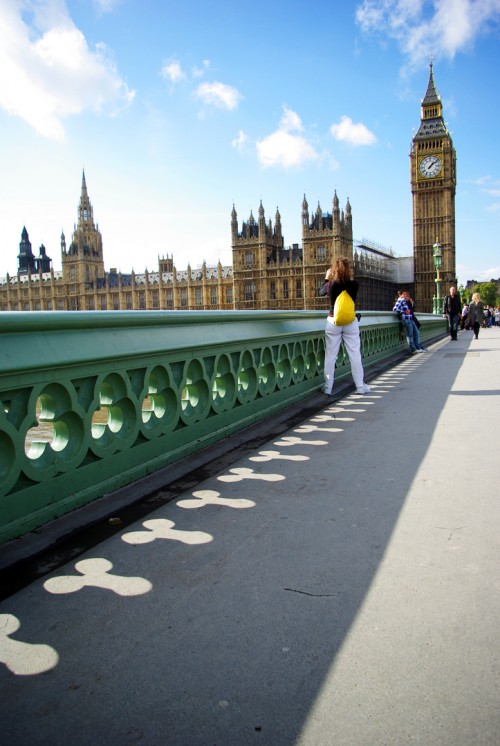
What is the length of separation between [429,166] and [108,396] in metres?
96.4

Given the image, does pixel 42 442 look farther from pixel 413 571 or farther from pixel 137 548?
pixel 413 571

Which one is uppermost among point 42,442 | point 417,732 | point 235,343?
point 235,343

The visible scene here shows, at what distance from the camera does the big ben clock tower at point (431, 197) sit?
87.8 meters

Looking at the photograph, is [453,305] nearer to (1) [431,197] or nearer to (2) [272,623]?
(2) [272,623]

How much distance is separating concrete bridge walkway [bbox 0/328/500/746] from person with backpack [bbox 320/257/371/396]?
3.27 meters

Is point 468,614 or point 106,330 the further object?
point 106,330

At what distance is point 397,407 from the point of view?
5379mm

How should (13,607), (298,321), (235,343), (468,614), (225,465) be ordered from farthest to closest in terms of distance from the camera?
(298,321) < (235,343) < (225,465) < (13,607) < (468,614)

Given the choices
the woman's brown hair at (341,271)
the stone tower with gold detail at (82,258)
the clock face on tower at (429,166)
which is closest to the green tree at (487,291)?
the clock face on tower at (429,166)

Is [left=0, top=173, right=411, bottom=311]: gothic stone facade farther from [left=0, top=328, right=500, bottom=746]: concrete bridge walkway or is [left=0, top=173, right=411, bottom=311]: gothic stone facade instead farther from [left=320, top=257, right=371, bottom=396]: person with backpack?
[left=0, top=328, right=500, bottom=746]: concrete bridge walkway

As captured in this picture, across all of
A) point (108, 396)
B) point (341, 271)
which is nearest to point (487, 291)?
point (341, 271)

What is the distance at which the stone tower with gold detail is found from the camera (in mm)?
108037

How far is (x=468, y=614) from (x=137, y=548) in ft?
3.95

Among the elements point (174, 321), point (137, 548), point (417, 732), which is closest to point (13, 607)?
point (137, 548)
